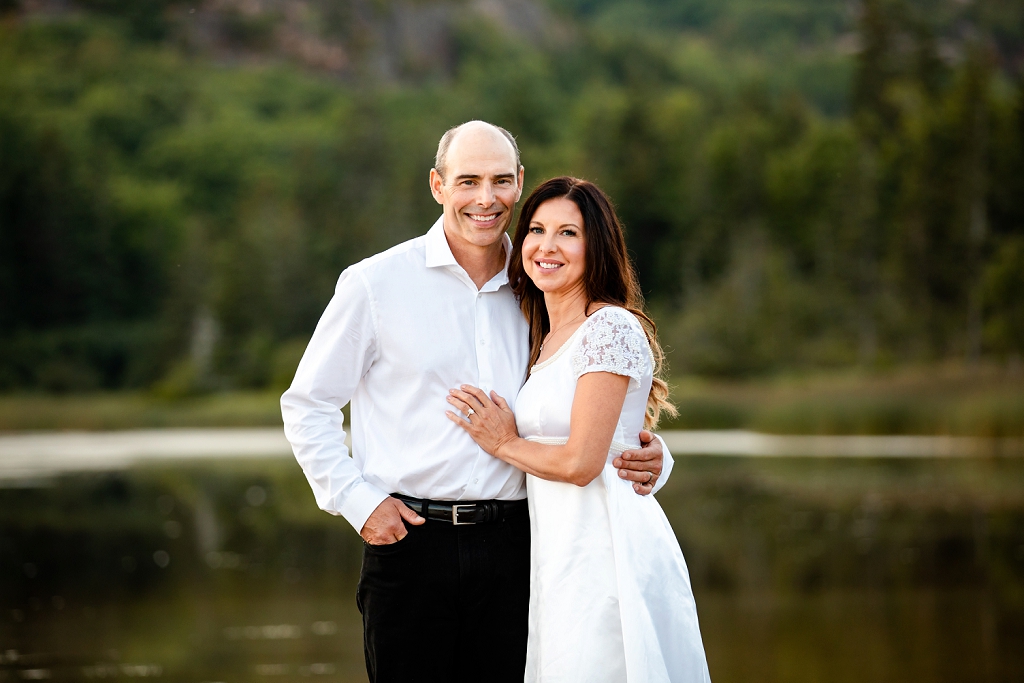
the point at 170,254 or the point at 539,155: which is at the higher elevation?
the point at 539,155

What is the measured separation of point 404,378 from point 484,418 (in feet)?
1.04

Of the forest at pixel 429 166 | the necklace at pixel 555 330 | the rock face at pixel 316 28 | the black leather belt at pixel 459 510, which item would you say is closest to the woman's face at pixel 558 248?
the necklace at pixel 555 330

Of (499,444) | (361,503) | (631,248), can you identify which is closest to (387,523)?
(361,503)

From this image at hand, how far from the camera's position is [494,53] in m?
102

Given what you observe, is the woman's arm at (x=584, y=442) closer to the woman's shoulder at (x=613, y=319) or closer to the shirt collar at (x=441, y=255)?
the woman's shoulder at (x=613, y=319)

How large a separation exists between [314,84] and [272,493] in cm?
8528

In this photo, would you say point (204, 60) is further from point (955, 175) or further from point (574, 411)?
point (574, 411)

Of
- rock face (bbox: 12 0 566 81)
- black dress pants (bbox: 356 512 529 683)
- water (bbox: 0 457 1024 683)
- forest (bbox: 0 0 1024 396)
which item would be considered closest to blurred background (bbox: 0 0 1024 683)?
water (bbox: 0 457 1024 683)

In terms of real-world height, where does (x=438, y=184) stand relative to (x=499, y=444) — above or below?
above

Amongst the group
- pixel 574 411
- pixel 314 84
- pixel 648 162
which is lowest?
pixel 574 411

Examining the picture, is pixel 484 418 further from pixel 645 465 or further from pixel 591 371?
pixel 645 465

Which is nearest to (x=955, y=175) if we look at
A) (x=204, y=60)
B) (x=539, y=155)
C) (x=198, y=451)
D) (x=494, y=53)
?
(x=539, y=155)

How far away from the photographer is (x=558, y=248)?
147 inches

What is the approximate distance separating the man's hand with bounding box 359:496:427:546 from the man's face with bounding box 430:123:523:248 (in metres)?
0.93
